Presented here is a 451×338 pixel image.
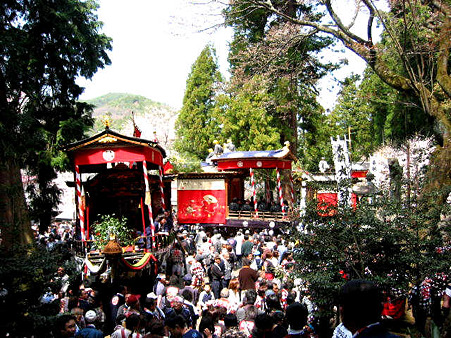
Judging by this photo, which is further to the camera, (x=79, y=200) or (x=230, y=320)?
(x=79, y=200)

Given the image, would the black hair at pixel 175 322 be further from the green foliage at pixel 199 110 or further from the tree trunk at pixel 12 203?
the green foliage at pixel 199 110

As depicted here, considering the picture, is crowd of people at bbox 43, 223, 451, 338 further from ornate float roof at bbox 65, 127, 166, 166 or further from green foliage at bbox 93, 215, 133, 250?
ornate float roof at bbox 65, 127, 166, 166

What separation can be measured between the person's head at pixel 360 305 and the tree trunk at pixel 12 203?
540cm

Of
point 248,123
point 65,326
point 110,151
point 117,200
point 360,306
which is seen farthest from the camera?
point 248,123

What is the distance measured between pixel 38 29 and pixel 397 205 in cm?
1490

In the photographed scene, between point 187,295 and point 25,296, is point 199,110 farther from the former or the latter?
point 25,296

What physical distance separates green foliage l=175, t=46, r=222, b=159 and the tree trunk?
79.9ft

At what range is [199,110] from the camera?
37438 mm

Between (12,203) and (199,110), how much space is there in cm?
2801

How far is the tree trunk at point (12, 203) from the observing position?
6.75m

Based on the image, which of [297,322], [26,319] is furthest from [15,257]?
[297,322]

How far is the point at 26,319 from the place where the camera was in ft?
17.7

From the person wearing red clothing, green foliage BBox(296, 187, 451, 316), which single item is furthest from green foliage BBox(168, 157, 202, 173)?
green foliage BBox(296, 187, 451, 316)

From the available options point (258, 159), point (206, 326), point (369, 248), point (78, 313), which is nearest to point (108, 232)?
point (78, 313)
